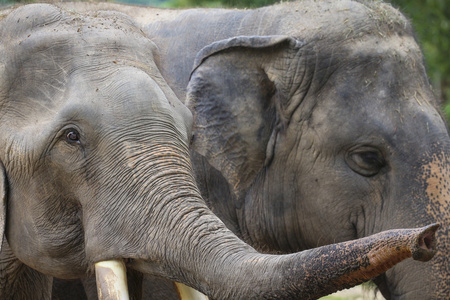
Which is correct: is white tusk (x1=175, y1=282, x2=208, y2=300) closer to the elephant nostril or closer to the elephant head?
the elephant nostril

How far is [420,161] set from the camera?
12.3 ft

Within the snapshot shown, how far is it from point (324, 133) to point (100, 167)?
1.57 metres

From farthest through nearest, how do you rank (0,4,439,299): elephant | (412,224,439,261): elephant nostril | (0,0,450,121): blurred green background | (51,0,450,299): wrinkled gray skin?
(0,0,450,121): blurred green background
(51,0,450,299): wrinkled gray skin
(0,4,439,299): elephant
(412,224,439,261): elephant nostril

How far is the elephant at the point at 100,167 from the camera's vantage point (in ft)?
8.18

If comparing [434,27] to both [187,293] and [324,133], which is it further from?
[187,293]

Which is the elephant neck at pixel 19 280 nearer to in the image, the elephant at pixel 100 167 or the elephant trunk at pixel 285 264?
the elephant at pixel 100 167

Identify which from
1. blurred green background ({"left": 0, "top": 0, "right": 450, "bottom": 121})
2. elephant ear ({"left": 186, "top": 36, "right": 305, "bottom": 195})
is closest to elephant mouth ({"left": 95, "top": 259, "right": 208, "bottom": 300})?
elephant ear ({"left": 186, "top": 36, "right": 305, "bottom": 195})

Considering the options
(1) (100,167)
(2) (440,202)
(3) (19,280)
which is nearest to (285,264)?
(1) (100,167)

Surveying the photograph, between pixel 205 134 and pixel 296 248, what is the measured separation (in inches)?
30.4

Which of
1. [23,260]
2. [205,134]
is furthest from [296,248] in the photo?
[23,260]

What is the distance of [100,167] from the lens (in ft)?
8.77

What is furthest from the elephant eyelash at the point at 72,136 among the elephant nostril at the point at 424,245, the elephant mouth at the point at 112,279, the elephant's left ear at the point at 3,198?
the elephant nostril at the point at 424,245

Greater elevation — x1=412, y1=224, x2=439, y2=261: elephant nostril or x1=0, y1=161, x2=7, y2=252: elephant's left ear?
x1=412, y1=224, x2=439, y2=261: elephant nostril

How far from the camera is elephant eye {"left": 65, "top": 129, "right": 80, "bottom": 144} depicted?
2.69 meters
